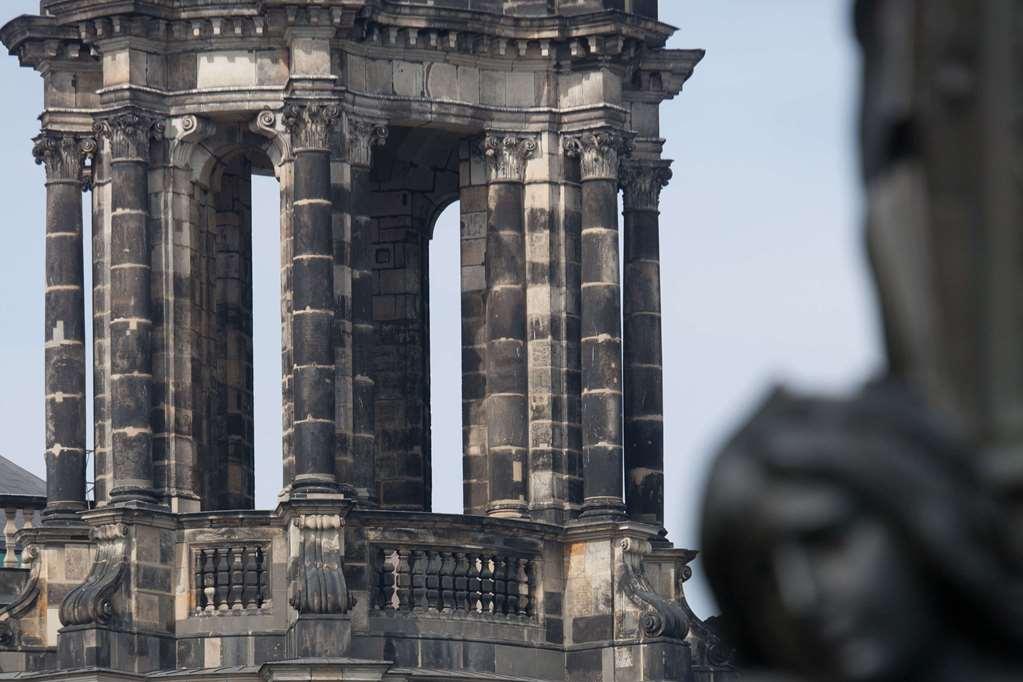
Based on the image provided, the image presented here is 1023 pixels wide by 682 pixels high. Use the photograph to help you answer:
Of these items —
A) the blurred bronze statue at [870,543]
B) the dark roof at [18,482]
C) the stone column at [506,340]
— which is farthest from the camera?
the dark roof at [18,482]

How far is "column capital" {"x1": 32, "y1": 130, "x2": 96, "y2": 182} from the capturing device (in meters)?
48.1

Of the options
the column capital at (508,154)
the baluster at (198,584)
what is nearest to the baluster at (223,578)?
the baluster at (198,584)

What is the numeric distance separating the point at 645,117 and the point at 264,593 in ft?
26.6

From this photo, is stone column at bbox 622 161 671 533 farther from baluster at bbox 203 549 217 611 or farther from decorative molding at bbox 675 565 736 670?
baluster at bbox 203 549 217 611

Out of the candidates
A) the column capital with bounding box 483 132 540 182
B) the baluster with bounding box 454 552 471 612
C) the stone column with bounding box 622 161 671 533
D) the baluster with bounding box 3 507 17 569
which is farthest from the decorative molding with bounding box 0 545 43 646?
the stone column with bounding box 622 161 671 533

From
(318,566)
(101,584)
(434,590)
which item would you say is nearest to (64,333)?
(101,584)

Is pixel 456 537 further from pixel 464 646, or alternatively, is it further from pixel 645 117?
pixel 645 117

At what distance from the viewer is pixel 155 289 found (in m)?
47.4

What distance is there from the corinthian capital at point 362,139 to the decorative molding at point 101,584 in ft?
17.1

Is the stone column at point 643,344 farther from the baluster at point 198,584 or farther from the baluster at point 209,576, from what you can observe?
the baluster at point 198,584

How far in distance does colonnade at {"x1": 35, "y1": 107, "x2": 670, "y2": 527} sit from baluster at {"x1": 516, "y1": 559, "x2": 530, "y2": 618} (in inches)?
24.8

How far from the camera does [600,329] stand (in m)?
47.9

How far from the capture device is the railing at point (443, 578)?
4694 centimetres

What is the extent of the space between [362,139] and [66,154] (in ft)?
12.4
